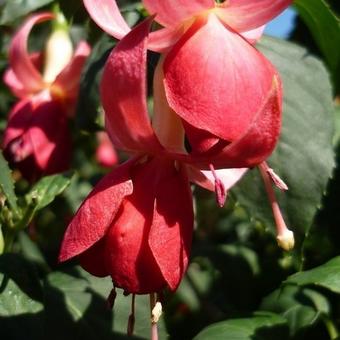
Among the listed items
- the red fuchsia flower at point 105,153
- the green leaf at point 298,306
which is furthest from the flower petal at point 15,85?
the red fuchsia flower at point 105,153

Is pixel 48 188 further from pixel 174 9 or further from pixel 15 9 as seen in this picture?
pixel 174 9

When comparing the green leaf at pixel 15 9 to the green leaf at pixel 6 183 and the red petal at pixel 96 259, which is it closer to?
the green leaf at pixel 6 183

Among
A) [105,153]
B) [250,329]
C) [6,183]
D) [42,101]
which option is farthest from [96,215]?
[105,153]

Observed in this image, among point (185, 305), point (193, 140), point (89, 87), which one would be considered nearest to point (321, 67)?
point (89, 87)

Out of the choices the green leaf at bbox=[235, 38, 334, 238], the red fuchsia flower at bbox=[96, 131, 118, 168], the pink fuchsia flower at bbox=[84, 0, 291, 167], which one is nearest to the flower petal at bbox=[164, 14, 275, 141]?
the pink fuchsia flower at bbox=[84, 0, 291, 167]

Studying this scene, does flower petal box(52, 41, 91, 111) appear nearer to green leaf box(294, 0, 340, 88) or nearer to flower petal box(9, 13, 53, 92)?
flower petal box(9, 13, 53, 92)

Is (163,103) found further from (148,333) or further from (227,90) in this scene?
(148,333)
